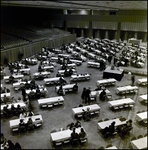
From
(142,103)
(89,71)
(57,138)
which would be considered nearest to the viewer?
(57,138)

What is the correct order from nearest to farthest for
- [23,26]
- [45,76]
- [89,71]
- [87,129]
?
[87,129] < [45,76] < [89,71] < [23,26]

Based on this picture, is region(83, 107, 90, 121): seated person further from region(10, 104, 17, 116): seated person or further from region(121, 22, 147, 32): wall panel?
region(121, 22, 147, 32): wall panel

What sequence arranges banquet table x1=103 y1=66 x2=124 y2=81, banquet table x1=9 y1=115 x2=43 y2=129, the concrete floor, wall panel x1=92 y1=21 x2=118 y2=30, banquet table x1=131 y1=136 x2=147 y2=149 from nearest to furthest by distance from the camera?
banquet table x1=131 y1=136 x2=147 y2=149 → the concrete floor → banquet table x1=9 y1=115 x2=43 y2=129 → banquet table x1=103 y1=66 x2=124 y2=81 → wall panel x1=92 y1=21 x2=118 y2=30

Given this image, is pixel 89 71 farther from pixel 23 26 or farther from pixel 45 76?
pixel 23 26

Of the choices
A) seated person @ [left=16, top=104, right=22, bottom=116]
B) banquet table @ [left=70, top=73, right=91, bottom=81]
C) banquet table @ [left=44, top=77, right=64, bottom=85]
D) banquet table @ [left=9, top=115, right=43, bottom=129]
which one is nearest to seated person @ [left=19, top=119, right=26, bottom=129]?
banquet table @ [left=9, top=115, right=43, bottom=129]

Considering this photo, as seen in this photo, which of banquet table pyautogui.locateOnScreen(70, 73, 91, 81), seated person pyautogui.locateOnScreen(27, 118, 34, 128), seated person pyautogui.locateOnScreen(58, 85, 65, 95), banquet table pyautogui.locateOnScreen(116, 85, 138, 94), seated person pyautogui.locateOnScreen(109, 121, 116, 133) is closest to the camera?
seated person pyautogui.locateOnScreen(109, 121, 116, 133)

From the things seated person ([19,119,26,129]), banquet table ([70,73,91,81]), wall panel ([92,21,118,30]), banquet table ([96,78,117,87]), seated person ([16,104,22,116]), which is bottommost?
seated person ([19,119,26,129])

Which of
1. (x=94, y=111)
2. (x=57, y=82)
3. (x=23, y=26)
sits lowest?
(x=94, y=111)

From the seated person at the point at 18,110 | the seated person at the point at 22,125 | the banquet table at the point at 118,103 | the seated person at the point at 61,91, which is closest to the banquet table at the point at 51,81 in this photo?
the seated person at the point at 61,91

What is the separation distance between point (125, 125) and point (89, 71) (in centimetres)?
1015

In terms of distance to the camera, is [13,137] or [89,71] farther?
[89,71]

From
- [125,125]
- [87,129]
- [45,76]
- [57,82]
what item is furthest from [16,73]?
[125,125]

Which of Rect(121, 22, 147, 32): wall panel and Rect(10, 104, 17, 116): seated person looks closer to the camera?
Rect(10, 104, 17, 116): seated person

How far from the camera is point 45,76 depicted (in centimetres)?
1590
